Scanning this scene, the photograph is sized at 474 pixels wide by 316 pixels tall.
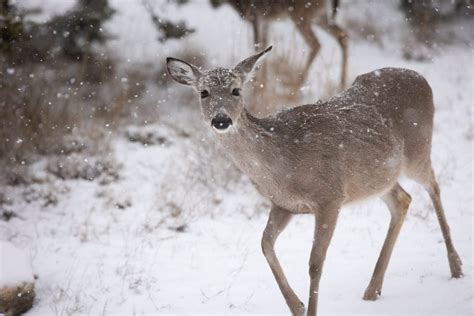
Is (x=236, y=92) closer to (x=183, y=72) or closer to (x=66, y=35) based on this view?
(x=183, y=72)

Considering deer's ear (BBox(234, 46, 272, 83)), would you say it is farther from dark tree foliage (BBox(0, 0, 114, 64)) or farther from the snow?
dark tree foliage (BBox(0, 0, 114, 64))

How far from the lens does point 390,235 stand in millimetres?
5645

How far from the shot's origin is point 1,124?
310 inches

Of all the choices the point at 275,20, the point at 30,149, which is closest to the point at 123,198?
the point at 30,149

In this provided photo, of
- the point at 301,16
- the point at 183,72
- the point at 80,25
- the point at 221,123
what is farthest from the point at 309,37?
the point at 221,123

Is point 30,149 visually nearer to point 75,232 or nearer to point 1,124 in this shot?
point 1,124

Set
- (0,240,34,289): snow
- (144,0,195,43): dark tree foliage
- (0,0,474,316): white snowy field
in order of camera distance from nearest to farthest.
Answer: (0,240,34,289): snow
(0,0,474,316): white snowy field
(144,0,195,43): dark tree foliage

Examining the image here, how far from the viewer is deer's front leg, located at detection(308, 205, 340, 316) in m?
4.80

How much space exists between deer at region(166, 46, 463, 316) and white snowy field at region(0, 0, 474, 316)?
1.47ft

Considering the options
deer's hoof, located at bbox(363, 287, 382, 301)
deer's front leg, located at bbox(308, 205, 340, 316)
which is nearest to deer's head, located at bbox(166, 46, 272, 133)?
deer's front leg, located at bbox(308, 205, 340, 316)

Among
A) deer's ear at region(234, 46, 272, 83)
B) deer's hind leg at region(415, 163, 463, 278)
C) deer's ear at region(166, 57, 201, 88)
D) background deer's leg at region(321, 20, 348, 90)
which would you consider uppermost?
deer's ear at region(234, 46, 272, 83)

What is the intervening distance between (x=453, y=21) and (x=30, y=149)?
405 inches

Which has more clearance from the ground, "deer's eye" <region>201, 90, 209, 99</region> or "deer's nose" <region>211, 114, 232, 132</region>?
"deer's nose" <region>211, 114, 232, 132</region>

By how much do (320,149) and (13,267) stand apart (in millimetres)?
2661
